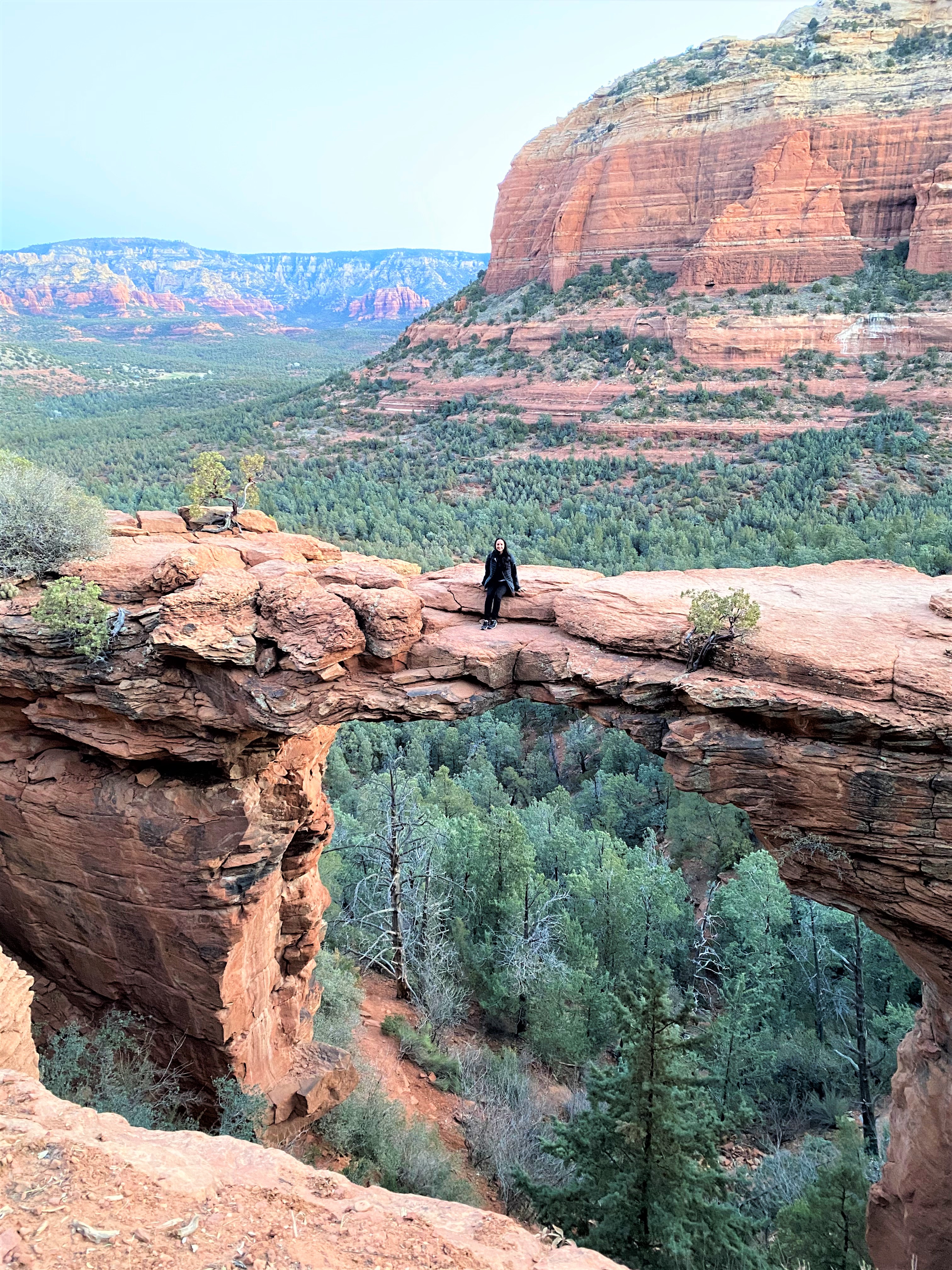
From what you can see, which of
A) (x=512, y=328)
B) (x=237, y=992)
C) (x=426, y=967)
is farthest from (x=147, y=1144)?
(x=512, y=328)

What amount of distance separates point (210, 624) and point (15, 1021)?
4.32 meters

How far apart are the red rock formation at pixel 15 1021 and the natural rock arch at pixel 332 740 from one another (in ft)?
7.85

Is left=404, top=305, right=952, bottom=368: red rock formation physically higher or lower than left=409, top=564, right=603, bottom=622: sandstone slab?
higher

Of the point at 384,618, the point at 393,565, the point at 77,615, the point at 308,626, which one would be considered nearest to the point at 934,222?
the point at 393,565

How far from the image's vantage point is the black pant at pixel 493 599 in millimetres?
9992

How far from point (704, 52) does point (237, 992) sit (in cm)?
7699

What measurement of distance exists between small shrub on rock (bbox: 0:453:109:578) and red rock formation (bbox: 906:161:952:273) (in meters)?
56.4

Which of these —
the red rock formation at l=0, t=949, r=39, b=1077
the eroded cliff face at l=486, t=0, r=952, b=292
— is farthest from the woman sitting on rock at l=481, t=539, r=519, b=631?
the eroded cliff face at l=486, t=0, r=952, b=292

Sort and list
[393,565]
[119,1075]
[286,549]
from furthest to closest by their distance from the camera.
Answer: [393,565] < [286,549] < [119,1075]

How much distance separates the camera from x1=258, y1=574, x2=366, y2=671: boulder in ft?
28.9

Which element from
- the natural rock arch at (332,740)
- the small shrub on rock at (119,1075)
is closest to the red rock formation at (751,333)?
the natural rock arch at (332,740)

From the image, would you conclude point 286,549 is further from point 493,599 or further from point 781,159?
point 781,159

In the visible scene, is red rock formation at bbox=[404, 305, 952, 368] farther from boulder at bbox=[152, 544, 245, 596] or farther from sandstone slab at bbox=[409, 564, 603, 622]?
boulder at bbox=[152, 544, 245, 596]

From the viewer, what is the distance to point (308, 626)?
892cm
